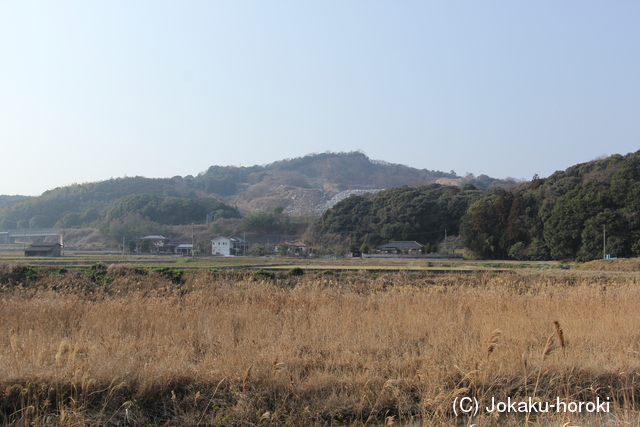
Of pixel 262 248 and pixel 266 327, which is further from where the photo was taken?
pixel 262 248

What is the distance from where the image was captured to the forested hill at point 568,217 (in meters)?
39.8

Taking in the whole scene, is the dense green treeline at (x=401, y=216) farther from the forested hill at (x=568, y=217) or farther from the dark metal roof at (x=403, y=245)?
the forested hill at (x=568, y=217)

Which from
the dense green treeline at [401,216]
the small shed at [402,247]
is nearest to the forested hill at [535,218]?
the dense green treeline at [401,216]

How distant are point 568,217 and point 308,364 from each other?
4395 centimetres

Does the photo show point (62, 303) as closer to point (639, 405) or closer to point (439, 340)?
point (439, 340)

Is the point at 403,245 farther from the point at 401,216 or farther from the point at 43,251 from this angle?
the point at 43,251

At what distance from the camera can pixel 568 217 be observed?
42094 mm

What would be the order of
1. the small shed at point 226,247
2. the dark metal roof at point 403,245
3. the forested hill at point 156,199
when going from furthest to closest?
the forested hill at point 156,199, the small shed at point 226,247, the dark metal roof at point 403,245

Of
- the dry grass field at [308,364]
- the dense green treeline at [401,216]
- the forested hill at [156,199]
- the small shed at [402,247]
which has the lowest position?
the small shed at [402,247]

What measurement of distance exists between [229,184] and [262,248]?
132 metres

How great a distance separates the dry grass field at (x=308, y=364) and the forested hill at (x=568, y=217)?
126 ft

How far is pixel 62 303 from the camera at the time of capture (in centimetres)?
746

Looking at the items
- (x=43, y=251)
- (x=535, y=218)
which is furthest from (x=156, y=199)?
(x=535, y=218)

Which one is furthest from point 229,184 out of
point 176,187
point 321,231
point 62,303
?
point 62,303
